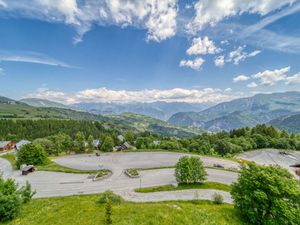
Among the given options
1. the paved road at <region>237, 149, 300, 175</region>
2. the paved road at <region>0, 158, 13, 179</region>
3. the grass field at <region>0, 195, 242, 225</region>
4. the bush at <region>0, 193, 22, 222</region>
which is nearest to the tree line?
the paved road at <region>237, 149, 300, 175</region>

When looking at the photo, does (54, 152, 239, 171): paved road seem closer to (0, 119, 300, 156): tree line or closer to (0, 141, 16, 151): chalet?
(0, 119, 300, 156): tree line

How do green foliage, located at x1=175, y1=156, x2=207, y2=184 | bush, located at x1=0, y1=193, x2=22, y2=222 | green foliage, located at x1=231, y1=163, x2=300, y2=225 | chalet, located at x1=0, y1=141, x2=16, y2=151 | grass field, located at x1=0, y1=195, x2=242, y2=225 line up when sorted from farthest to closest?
chalet, located at x1=0, y1=141, x2=16, y2=151, green foliage, located at x1=175, y1=156, x2=207, y2=184, bush, located at x1=0, y1=193, x2=22, y2=222, green foliage, located at x1=231, y1=163, x2=300, y2=225, grass field, located at x1=0, y1=195, x2=242, y2=225

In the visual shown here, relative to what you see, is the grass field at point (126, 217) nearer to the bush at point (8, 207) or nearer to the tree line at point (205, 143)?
the bush at point (8, 207)

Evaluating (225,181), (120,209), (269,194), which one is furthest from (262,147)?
(120,209)

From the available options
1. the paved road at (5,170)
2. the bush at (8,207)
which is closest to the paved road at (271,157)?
the bush at (8,207)

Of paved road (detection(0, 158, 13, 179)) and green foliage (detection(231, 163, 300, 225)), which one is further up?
green foliage (detection(231, 163, 300, 225))

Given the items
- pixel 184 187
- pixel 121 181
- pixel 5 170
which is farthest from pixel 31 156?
pixel 184 187
